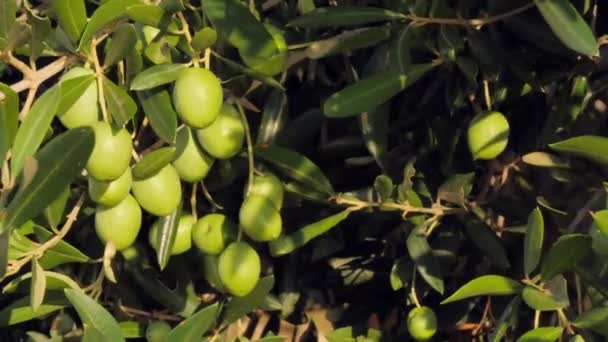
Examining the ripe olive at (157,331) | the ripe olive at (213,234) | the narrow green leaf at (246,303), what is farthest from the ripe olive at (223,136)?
the ripe olive at (157,331)

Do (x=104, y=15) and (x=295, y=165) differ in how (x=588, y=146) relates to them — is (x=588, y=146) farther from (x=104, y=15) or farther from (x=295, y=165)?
(x=104, y=15)

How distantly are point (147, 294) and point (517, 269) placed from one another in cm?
55

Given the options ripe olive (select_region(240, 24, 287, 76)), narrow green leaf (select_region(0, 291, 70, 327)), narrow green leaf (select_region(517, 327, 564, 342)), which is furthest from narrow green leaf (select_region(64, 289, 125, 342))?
narrow green leaf (select_region(517, 327, 564, 342))

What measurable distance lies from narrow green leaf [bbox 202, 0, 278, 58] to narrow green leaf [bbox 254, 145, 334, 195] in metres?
0.15

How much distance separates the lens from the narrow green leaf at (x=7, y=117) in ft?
3.54

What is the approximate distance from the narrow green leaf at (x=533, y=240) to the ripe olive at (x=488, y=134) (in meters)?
0.13

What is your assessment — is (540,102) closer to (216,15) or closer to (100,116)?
(216,15)

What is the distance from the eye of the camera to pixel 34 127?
1062mm

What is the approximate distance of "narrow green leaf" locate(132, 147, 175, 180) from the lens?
116cm

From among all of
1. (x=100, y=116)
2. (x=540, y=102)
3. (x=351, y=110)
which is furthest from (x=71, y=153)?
(x=540, y=102)

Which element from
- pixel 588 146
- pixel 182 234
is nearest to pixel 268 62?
pixel 182 234

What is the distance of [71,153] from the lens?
105cm

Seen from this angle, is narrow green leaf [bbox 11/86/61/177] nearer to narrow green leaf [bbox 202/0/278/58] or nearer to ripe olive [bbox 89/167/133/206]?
ripe olive [bbox 89/167/133/206]

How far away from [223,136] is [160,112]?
0.09 m
